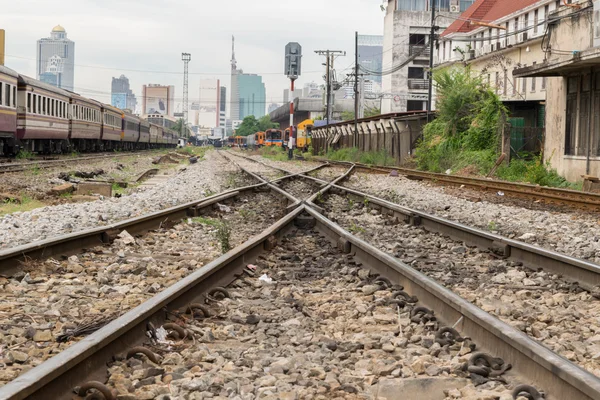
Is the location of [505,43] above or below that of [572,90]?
above

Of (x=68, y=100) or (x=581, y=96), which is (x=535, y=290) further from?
(x=68, y=100)

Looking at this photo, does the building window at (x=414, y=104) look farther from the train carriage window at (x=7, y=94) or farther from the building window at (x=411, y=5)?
the train carriage window at (x=7, y=94)

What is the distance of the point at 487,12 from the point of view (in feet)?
189

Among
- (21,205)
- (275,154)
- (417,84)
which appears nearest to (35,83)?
(21,205)

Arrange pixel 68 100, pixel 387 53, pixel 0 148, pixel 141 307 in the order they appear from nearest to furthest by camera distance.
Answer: pixel 141 307
pixel 0 148
pixel 68 100
pixel 387 53

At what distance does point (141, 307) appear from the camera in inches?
165

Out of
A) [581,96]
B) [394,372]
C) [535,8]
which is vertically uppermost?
[535,8]

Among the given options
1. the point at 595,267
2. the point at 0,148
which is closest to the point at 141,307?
the point at 595,267

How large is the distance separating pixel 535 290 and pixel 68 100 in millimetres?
31682

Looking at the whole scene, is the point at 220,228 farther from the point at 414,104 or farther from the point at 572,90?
the point at 414,104

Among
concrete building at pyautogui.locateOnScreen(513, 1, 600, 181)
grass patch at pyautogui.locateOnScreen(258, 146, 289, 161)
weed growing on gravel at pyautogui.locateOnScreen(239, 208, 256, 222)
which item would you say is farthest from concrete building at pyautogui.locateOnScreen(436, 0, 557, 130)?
weed growing on gravel at pyautogui.locateOnScreen(239, 208, 256, 222)

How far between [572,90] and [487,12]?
3773 centimetres

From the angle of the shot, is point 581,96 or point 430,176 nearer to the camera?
point 581,96

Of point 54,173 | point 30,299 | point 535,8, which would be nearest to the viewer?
point 30,299
